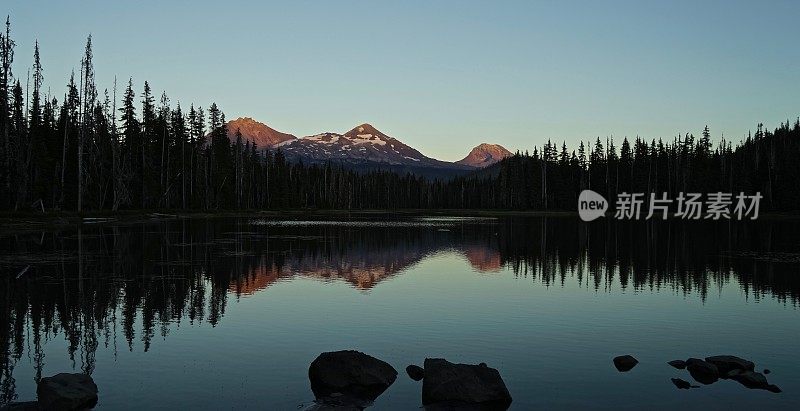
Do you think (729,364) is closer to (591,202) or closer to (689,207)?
(689,207)

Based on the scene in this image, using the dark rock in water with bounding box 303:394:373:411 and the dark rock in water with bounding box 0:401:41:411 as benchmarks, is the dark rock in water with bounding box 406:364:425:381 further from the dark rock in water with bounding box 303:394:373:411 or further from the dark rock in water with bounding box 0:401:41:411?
the dark rock in water with bounding box 0:401:41:411

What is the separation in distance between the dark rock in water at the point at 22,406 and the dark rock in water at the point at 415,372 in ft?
24.8

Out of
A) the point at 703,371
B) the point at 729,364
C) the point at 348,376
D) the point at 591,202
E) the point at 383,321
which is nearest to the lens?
the point at 348,376

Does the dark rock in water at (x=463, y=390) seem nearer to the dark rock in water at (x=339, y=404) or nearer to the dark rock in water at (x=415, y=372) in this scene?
the dark rock in water at (x=415, y=372)

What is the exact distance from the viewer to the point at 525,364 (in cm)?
1608

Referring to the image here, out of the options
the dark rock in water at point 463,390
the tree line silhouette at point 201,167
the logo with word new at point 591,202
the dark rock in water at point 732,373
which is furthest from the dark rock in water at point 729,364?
the logo with word new at point 591,202

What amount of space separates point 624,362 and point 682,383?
68.3 inches

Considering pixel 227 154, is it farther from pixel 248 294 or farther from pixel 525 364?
pixel 525 364

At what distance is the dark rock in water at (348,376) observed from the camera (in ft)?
45.1

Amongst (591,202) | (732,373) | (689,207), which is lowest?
(732,373)

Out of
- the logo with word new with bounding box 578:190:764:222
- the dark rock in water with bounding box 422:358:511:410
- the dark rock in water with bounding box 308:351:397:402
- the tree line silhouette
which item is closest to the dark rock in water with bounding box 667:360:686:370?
the dark rock in water with bounding box 422:358:511:410

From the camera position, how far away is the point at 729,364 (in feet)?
50.8

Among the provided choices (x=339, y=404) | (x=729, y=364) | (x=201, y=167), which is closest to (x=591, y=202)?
(x=201, y=167)

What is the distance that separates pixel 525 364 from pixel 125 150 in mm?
93653
